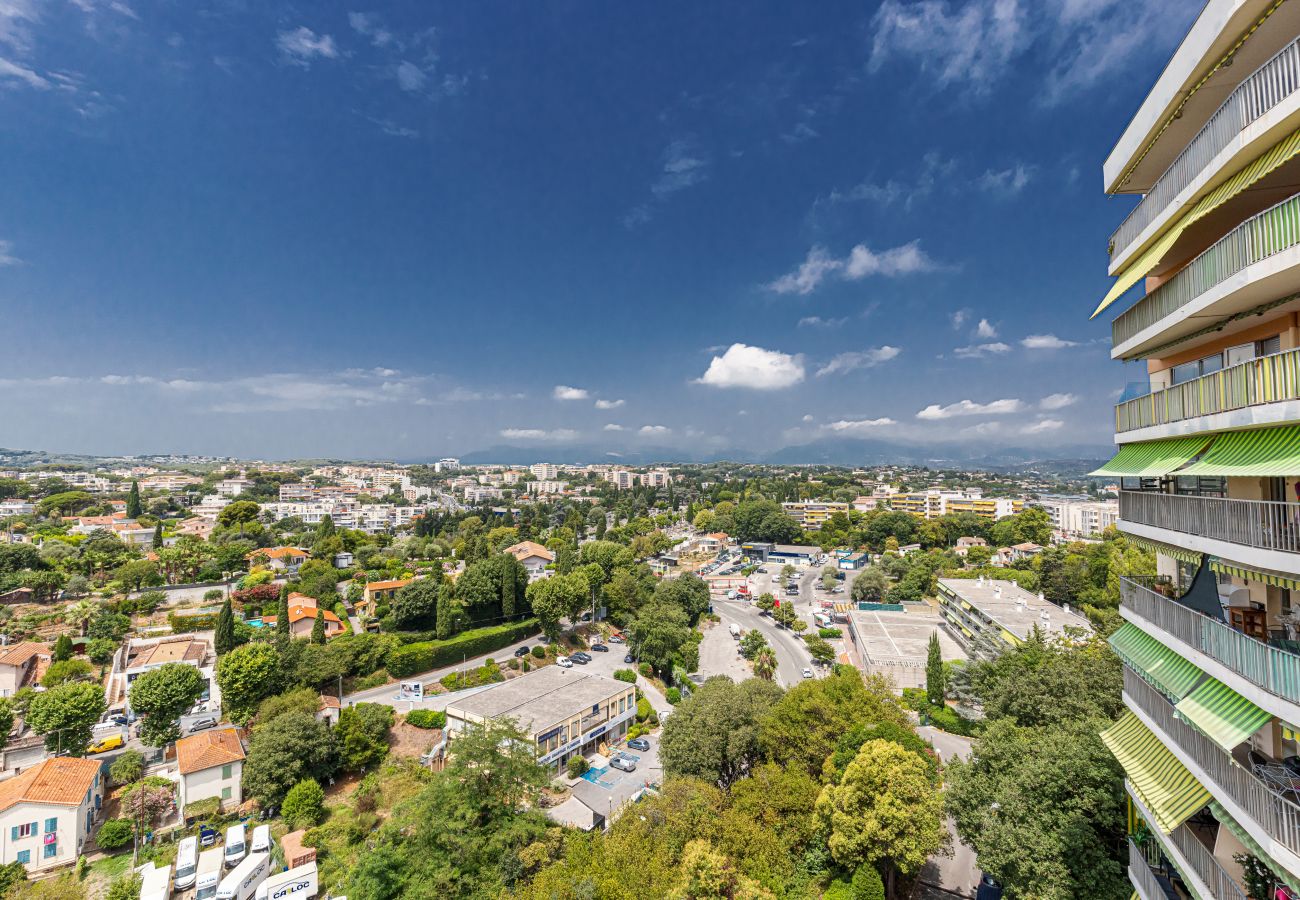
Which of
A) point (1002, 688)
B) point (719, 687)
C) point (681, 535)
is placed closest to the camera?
point (1002, 688)

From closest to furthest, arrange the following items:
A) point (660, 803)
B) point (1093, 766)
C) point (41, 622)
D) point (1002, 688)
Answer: point (1093, 766) < point (660, 803) < point (1002, 688) < point (41, 622)

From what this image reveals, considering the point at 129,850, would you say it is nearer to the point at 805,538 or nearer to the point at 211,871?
the point at 211,871

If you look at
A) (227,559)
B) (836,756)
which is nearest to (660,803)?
(836,756)

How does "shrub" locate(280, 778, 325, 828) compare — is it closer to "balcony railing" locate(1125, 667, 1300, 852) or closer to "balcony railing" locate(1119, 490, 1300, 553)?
"balcony railing" locate(1125, 667, 1300, 852)

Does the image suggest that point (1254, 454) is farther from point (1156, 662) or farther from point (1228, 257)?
point (1156, 662)

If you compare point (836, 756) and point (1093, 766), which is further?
point (836, 756)

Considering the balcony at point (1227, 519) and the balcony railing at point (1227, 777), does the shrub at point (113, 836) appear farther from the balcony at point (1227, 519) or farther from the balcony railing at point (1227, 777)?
the balcony at point (1227, 519)

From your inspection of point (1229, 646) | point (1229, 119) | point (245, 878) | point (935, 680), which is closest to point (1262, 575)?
point (1229, 646)
